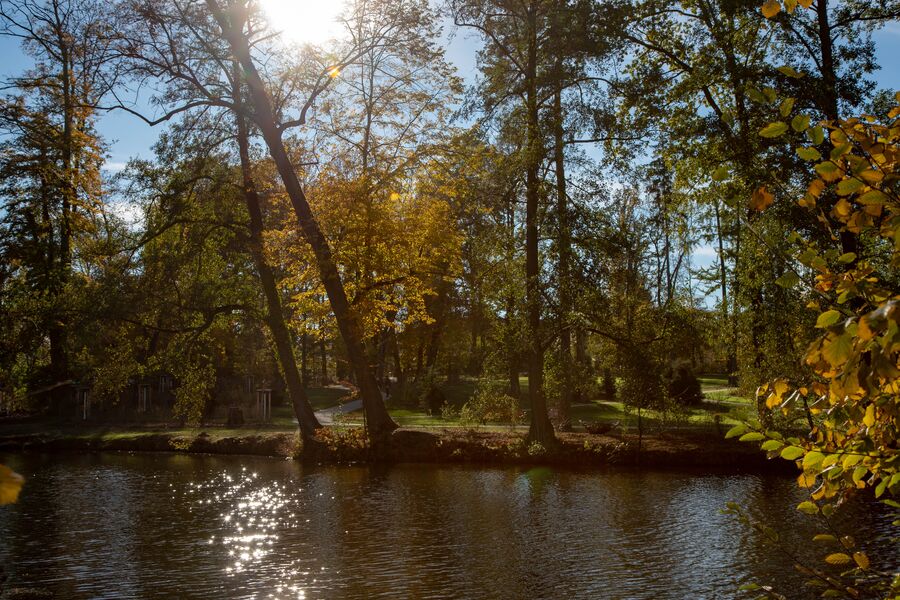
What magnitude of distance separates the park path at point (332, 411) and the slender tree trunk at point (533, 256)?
326 inches

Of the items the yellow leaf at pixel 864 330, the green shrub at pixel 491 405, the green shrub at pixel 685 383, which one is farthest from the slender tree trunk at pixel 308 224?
the yellow leaf at pixel 864 330

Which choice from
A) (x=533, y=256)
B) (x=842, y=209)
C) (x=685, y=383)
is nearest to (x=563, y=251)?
(x=533, y=256)

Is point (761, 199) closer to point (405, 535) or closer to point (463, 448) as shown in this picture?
point (405, 535)

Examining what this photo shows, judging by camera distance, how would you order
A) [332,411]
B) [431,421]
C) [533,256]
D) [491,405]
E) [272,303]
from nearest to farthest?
[533,256], [491,405], [272,303], [431,421], [332,411]

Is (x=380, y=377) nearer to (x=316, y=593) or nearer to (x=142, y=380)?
(x=142, y=380)

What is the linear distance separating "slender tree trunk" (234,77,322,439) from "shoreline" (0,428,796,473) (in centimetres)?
78

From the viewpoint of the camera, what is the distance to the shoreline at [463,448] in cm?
1811

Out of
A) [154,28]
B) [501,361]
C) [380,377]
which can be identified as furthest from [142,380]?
[501,361]

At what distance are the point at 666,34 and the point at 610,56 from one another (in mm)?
1628

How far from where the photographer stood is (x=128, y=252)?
22.0 metres

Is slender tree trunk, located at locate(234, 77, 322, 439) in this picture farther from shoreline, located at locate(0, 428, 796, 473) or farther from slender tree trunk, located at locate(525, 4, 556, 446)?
slender tree trunk, located at locate(525, 4, 556, 446)

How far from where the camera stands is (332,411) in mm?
34188

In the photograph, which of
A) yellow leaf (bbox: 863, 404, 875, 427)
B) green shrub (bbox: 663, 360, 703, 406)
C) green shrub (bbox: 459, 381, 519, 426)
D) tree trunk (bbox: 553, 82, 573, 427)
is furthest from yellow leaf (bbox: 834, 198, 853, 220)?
green shrub (bbox: 663, 360, 703, 406)

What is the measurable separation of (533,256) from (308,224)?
6.05m
